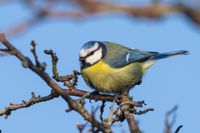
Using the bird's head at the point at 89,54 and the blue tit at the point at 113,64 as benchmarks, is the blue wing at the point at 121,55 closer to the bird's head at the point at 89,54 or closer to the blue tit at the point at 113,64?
the blue tit at the point at 113,64

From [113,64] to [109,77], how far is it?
0.82 feet

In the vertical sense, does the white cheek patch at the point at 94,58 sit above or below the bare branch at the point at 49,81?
above

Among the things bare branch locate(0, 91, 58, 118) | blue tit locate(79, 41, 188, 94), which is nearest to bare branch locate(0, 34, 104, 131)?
bare branch locate(0, 91, 58, 118)

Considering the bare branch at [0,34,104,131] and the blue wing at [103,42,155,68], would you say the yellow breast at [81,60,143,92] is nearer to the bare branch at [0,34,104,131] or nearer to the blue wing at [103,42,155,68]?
the blue wing at [103,42,155,68]

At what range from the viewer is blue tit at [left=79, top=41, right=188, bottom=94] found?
14.7 feet

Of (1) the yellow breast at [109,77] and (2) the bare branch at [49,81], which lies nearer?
(2) the bare branch at [49,81]

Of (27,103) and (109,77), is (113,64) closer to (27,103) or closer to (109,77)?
(109,77)

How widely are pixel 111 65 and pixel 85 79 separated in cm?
37

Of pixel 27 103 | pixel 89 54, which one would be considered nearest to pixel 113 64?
pixel 89 54

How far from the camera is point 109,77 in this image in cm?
454

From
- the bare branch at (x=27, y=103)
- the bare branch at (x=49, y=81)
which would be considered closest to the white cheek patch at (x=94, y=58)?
the bare branch at (x=27, y=103)

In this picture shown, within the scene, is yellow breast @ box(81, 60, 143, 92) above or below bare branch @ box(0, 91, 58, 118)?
above

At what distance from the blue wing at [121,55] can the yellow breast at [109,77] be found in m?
0.08

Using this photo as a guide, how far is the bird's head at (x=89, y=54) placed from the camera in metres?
4.73
